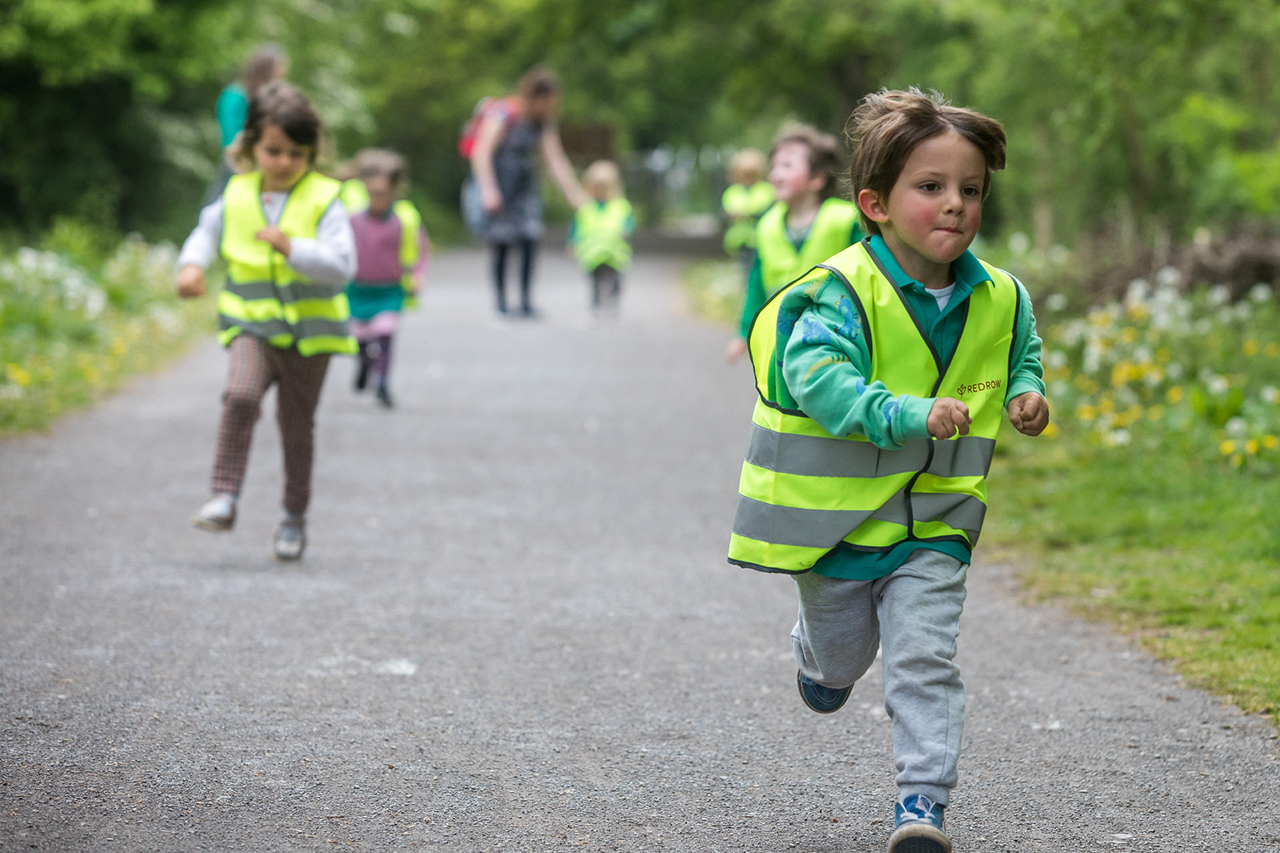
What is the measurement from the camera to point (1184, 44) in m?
9.20

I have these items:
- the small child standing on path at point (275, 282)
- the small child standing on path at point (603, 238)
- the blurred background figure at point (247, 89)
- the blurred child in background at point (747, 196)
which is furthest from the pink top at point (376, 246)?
the small child standing on path at point (603, 238)

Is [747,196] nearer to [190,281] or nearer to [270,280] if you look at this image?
[270,280]

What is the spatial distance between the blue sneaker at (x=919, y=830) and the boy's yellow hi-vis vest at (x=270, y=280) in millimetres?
3350

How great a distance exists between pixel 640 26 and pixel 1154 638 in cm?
2571

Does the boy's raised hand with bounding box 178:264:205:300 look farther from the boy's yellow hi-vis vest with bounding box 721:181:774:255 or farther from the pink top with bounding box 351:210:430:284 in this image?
the boy's yellow hi-vis vest with bounding box 721:181:774:255

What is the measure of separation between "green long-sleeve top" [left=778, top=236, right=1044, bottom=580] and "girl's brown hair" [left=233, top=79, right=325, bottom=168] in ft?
9.71

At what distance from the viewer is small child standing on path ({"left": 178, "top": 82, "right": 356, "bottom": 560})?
5.60 m

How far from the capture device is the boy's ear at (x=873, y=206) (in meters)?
3.22

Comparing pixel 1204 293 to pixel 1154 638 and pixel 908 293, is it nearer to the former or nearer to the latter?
pixel 1154 638

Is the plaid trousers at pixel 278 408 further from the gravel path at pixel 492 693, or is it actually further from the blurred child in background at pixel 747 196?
the blurred child in background at pixel 747 196

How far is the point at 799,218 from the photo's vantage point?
7.03m

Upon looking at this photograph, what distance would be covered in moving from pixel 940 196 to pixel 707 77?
32920 millimetres

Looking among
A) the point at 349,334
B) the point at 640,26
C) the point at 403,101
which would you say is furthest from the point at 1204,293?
the point at 403,101

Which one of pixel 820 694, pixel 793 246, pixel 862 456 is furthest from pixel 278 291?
pixel 862 456
